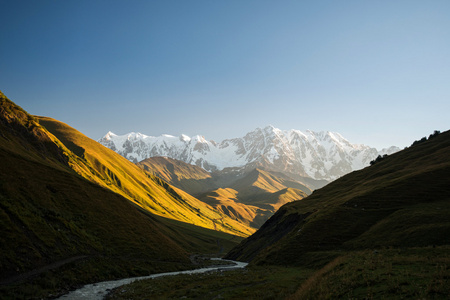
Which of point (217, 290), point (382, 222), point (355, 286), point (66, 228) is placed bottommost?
point (66, 228)

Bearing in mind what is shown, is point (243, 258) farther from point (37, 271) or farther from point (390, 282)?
point (390, 282)

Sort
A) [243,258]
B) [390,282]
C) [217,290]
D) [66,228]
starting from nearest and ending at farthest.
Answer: [390,282]
[217,290]
[66,228]
[243,258]

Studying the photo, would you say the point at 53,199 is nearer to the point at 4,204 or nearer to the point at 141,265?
the point at 4,204

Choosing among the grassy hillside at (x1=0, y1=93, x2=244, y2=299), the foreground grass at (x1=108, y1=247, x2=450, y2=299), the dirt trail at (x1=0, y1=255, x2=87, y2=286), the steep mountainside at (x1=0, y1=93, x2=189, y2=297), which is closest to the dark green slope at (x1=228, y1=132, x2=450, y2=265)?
the foreground grass at (x1=108, y1=247, x2=450, y2=299)

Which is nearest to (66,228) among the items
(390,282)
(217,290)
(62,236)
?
(62,236)

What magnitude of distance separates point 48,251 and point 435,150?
139 meters

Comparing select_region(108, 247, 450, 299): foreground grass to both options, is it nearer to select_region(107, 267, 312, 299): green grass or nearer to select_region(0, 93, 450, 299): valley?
select_region(107, 267, 312, 299): green grass

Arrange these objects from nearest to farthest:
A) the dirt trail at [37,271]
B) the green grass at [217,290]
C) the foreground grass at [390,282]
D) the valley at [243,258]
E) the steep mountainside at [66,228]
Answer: the foreground grass at [390,282]
the valley at [243,258]
the green grass at [217,290]
the dirt trail at [37,271]
the steep mountainside at [66,228]

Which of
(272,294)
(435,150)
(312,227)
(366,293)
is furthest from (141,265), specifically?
(435,150)

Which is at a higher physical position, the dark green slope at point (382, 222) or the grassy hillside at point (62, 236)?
the dark green slope at point (382, 222)

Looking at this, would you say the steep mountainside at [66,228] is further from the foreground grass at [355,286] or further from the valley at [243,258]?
the foreground grass at [355,286]

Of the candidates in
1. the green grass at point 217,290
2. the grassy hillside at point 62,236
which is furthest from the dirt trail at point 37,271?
the green grass at point 217,290

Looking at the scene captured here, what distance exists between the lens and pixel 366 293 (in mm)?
18250

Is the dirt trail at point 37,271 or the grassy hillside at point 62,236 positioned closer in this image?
the dirt trail at point 37,271
